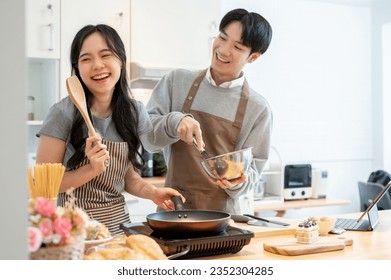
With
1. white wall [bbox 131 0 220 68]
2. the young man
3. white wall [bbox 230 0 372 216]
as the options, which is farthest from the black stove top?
white wall [bbox 230 0 372 216]

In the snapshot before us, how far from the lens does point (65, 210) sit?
981mm

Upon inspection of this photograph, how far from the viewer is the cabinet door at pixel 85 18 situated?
11.2 ft

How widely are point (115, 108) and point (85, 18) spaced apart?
6.25 feet

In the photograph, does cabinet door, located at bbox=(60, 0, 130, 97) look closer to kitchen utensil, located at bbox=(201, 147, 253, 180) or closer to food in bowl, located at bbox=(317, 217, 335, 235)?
kitchen utensil, located at bbox=(201, 147, 253, 180)

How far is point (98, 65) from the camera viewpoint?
1.66 meters

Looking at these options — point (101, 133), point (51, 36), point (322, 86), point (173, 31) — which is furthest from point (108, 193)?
point (322, 86)

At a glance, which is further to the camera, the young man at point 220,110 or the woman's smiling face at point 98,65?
the young man at point 220,110

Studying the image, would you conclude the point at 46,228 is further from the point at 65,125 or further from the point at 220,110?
the point at 220,110

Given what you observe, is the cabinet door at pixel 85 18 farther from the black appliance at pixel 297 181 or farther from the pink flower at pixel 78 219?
the pink flower at pixel 78 219

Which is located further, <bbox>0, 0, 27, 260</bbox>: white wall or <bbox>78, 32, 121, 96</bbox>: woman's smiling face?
<bbox>78, 32, 121, 96</bbox>: woman's smiling face

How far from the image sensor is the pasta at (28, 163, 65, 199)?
3.82ft

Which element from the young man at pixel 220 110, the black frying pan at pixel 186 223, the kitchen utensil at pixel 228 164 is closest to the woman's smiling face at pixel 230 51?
the young man at pixel 220 110

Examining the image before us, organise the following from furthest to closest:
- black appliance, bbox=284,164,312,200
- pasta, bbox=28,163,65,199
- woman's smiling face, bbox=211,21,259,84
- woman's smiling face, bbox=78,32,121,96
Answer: black appliance, bbox=284,164,312,200 → woman's smiling face, bbox=211,21,259,84 → woman's smiling face, bbox=78,32,121,96 → pasta, bbox=28,163,65,199

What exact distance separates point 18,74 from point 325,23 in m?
4.44
